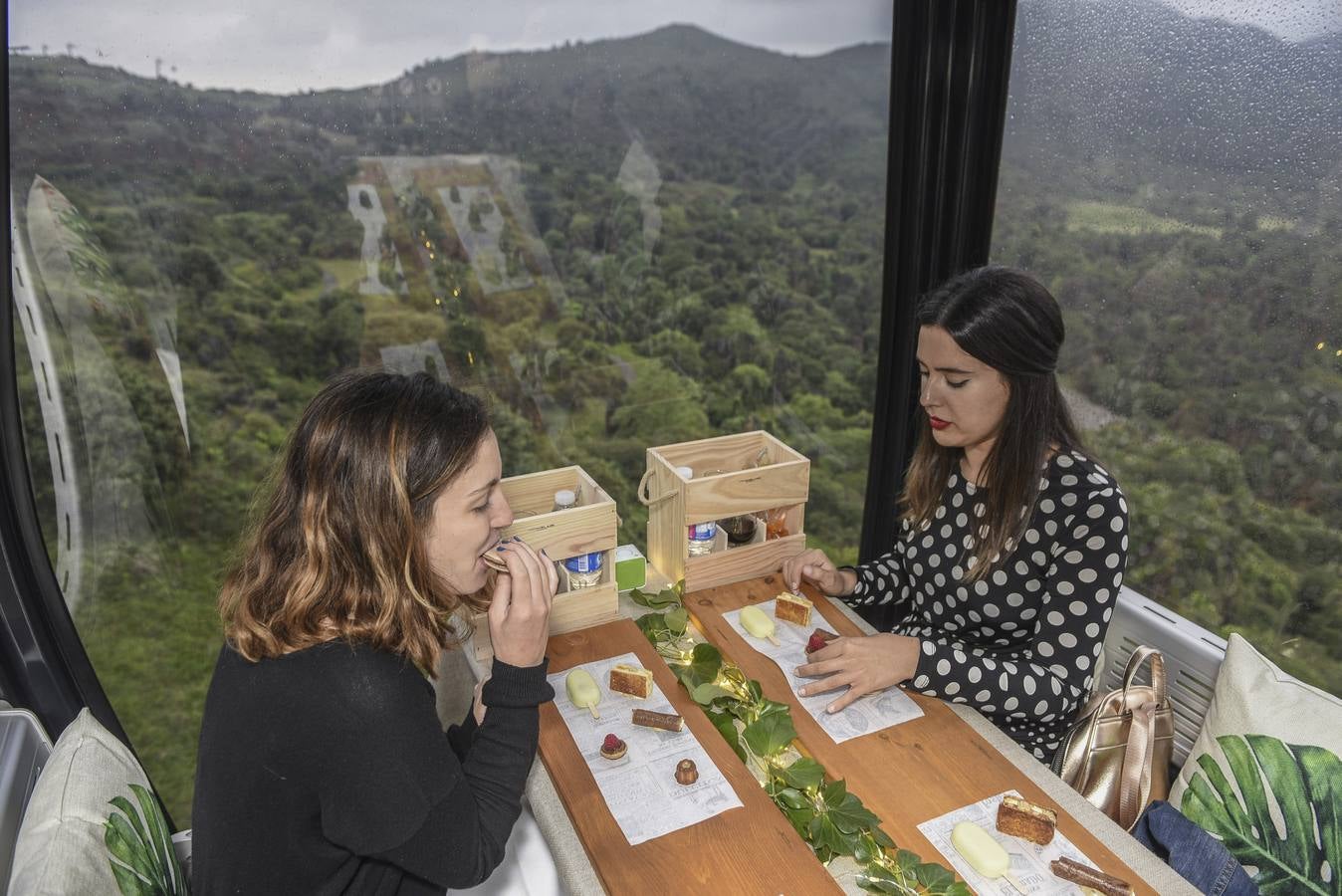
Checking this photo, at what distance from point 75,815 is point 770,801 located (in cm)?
89

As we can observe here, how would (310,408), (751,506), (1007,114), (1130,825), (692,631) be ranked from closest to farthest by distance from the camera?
(310,408) → (1130,825) → (692,631) → (751,506) → (1007,114)

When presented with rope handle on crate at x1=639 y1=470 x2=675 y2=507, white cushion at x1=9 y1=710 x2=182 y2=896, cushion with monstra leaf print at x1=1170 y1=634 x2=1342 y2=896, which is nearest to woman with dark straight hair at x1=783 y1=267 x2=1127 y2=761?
cushion with monstra leaf print at x1=1170 y1=634 x2=1342 y2=896

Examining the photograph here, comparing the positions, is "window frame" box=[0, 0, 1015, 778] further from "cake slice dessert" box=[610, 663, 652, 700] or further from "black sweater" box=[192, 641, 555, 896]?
"cake slice dessert" box=[610, 663, 652, 700]

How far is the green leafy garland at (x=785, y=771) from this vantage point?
0.98 metres

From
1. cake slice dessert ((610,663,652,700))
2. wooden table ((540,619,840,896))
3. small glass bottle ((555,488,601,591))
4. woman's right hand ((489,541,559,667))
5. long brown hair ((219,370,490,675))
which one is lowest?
wooden table ((540,619,840,896))

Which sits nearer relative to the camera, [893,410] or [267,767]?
[267,767]

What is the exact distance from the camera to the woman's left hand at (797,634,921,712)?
4.19ft

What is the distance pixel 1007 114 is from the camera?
82.0 inches

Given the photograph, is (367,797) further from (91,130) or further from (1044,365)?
(91,130)

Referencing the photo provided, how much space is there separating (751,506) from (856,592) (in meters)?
0.31

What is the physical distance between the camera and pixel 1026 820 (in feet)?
3.38

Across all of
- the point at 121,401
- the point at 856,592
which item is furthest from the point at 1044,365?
the point at 121,401

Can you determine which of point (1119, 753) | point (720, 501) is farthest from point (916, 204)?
point (1119, 753)

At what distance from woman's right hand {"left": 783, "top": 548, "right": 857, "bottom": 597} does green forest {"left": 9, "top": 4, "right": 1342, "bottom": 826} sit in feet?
2.67
